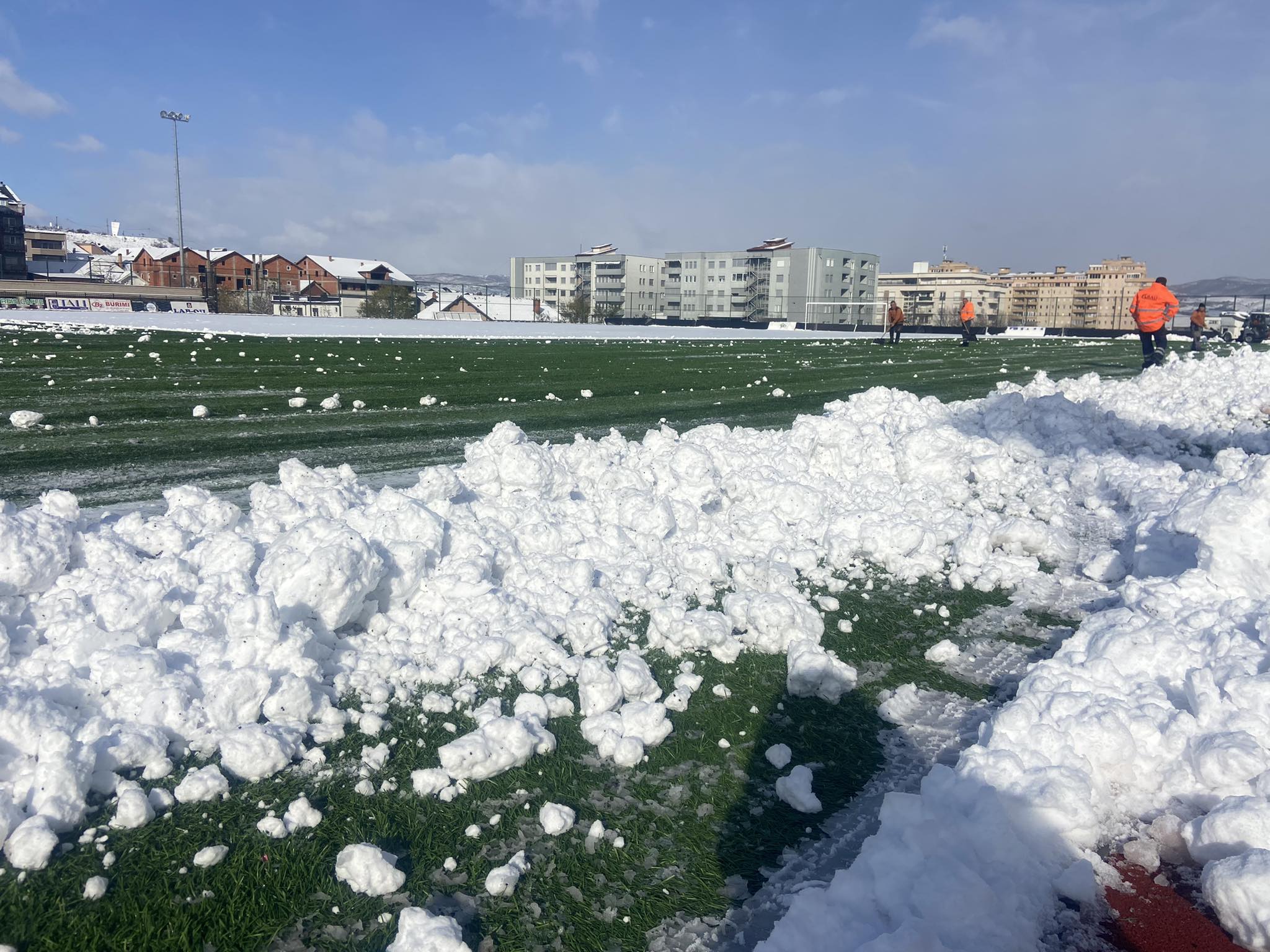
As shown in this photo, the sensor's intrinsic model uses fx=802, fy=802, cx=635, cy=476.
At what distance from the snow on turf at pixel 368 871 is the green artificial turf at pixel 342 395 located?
338 centimetres

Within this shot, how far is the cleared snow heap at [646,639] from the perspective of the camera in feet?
6.40

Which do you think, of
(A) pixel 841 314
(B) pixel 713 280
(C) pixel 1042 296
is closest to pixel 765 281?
(B) pixel 713 280

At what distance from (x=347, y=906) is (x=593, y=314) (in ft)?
174

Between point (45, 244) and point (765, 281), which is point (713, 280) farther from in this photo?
point (45, 244)

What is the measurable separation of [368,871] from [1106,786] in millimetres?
1932

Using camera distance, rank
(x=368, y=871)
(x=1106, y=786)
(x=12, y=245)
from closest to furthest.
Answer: (x=368, y=871) < (x=1106, y=786) < (x=12, y=245)

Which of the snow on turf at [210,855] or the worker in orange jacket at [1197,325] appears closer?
the snow on turf at [210,855]

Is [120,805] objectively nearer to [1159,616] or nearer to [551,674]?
[551,674]

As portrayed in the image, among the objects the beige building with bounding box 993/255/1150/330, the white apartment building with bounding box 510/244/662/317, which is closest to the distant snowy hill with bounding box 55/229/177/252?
the white apartment building with bounding box 510/244/662/317

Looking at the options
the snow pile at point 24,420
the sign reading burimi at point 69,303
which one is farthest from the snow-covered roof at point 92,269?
the snow pile at point 24,420

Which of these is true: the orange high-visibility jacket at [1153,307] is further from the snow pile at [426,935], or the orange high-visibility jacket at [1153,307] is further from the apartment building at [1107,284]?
the apartment building at [1107,284]

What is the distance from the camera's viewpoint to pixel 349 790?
2133mm

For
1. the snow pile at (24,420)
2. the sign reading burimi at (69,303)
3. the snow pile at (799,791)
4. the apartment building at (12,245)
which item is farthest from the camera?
the apartment building at (12,245)

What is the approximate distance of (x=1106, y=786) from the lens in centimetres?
219
